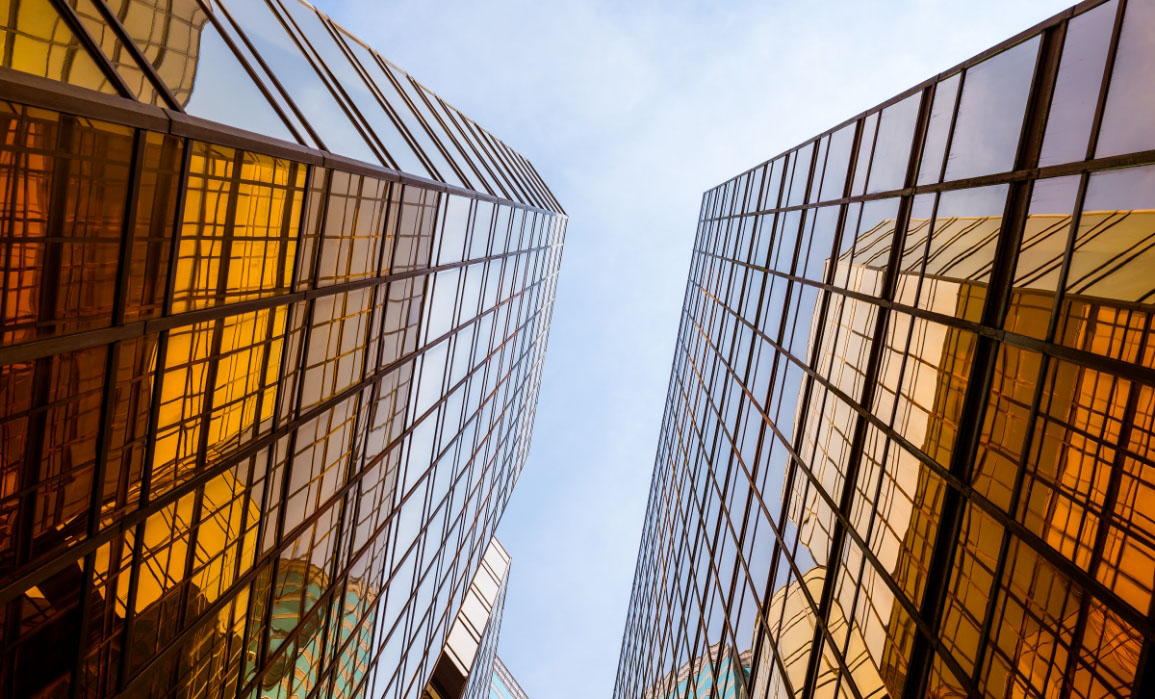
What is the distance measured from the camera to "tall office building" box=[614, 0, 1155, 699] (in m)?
7.55

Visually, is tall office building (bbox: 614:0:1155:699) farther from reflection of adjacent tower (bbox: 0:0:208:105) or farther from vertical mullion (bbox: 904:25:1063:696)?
reflection of adjacent tower (bbox: 0:0:208:105)

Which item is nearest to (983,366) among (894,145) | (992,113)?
(992,113)

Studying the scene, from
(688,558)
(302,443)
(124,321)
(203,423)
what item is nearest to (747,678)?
(688,558)

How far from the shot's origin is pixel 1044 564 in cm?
820

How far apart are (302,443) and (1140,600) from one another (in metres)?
13.5

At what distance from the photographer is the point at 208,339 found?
34.4ft

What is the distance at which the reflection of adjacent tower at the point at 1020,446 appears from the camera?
743cm

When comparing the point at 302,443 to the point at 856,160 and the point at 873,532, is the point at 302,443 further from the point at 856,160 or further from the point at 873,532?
the point at 856,160

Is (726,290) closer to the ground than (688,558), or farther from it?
farther from it

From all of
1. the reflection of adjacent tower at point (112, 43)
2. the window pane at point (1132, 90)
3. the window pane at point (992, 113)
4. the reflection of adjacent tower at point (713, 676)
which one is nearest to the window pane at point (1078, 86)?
the window pane at point (1132, 90)

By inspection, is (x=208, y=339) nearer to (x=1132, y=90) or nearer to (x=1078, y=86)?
(x=1132, y=90)

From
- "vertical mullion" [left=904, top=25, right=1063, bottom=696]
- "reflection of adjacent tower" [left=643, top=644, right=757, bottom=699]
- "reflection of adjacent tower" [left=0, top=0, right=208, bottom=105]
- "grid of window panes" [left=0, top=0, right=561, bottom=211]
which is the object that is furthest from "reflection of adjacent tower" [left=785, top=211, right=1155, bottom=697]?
"reflection of adjacent tower" [left=0, top=0, right=208, bottom=105]

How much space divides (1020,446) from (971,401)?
132cm

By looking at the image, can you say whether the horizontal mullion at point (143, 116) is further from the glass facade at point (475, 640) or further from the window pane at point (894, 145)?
the glass facade at point (475, 640)
